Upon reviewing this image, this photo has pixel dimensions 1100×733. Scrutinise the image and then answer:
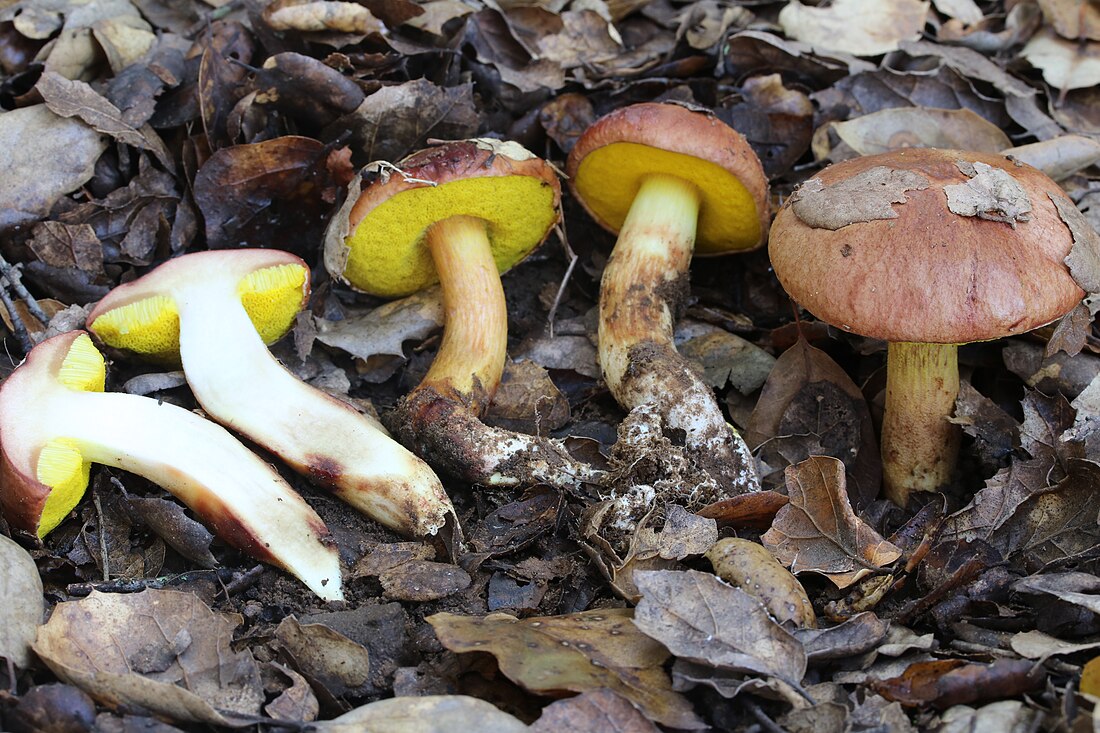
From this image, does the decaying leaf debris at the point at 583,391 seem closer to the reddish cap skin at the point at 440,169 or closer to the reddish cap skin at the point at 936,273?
the reddish cap skin at the point at 936,273

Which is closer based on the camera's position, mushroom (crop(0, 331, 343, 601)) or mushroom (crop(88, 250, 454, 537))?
mushroom (crop(0, 331, 343, 601))

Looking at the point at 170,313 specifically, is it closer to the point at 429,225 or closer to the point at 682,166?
the point at 429,225

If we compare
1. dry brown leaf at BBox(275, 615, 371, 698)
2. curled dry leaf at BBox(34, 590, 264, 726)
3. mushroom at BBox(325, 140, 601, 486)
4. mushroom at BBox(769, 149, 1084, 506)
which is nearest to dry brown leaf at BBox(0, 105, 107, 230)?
mushroom at BBox(325, 140, 601, 486)

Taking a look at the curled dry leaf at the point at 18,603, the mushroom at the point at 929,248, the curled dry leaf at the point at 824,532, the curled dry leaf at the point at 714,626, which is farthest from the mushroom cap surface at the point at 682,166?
the curled dry leaf at the point at 18,603

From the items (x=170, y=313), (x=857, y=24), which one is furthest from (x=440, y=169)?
(x=857, y=24)

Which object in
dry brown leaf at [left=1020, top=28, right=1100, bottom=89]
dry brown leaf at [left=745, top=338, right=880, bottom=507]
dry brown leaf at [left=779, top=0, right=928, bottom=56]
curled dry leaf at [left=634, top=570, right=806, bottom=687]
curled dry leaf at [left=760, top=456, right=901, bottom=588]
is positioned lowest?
dry brown leaf at [left=745, top=338, right=880, bottom=507]

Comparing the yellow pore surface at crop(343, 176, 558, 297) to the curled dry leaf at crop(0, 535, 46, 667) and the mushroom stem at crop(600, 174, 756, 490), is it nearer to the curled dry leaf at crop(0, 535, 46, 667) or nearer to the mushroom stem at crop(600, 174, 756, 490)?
the mushroom stem at crop(600, 174, 756, 490)
